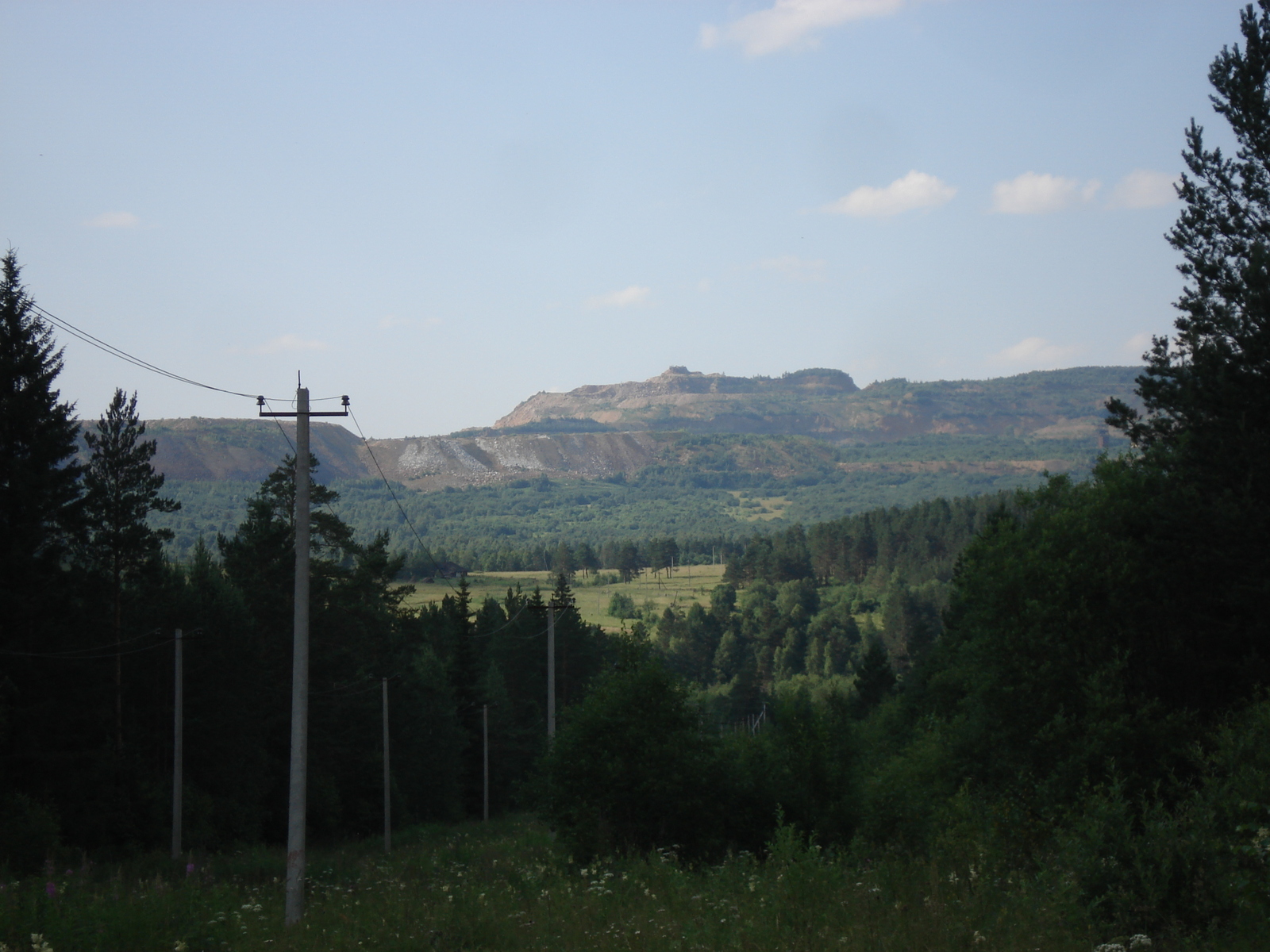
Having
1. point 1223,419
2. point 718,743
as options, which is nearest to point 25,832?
point 718,743

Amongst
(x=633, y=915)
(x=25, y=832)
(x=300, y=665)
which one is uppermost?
(x=300, y=665)

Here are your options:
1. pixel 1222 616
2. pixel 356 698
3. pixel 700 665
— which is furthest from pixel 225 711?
pixel 700 665

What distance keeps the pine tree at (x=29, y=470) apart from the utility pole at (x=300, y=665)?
16.8 m

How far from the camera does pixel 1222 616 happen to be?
2155 centimetres

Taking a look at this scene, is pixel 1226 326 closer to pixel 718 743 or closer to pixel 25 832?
pixel 718 743

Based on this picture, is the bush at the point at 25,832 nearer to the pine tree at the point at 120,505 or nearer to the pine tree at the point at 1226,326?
the pine tree at the point at 120,505

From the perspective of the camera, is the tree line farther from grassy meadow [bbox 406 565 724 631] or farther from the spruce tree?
grassy meadow [bbox 406 565 724 631]

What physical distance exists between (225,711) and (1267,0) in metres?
37.2

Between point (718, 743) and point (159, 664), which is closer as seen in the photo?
point (718, 743)

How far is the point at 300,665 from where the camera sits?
13.8m

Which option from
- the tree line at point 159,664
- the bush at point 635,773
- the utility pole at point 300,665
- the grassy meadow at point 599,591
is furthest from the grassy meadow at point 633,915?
the grassy meadow at point 599,591

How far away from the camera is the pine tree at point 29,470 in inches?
1062

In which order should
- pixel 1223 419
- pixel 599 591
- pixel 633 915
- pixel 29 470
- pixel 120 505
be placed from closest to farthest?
pixel 633 915
pixel 1223 419
pixel 29 470
pixel 120 505
pixel 599 591

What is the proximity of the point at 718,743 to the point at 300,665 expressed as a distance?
10.2m
